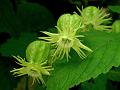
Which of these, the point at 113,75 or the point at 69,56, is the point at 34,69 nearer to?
the point at 69,56

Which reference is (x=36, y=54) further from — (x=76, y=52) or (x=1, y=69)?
(x=1, y=69)

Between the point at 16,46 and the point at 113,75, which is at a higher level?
the point at 16,46

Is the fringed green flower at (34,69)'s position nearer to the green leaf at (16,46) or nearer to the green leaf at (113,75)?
the green leaf at (113,75)

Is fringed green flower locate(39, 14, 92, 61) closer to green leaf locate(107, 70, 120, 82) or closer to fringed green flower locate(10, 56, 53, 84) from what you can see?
fringed green flower locate(10, 56, 53, 84)

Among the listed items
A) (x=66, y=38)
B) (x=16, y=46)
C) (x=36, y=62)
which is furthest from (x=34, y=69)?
(x=16, y=46)

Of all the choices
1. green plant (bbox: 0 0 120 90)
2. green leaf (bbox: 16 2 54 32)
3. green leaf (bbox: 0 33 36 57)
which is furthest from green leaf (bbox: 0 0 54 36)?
green plant (bbox: 0 0 120 90)

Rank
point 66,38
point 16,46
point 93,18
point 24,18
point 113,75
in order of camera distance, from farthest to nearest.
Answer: point 24,18 < point 16,46 < point 113,75 < point 93,18 < point 66,38

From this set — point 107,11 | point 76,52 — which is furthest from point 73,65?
point 107,11

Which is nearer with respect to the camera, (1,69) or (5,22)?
(1,69)
